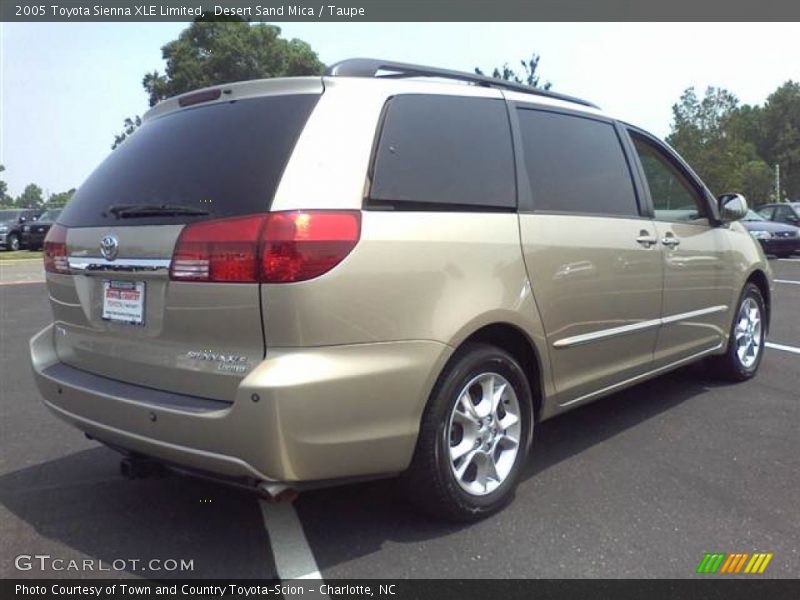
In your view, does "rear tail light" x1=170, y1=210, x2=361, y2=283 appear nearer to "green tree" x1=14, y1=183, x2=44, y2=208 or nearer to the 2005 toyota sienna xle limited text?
the 2005 toyota sienna xle limited text

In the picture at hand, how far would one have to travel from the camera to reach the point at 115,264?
2.78 meters

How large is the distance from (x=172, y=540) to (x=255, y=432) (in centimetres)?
85

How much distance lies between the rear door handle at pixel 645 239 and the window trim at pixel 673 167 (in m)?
0.19

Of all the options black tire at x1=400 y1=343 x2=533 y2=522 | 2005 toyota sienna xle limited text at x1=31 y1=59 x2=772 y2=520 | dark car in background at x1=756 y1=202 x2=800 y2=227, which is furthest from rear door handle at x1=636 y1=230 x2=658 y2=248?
dark car in background at x1=756 y1=202 x2=800 y2=227


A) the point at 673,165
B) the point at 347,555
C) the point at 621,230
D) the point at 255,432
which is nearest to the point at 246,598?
the point at 347,555

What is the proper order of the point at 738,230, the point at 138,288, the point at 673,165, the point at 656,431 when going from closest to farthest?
the point at 138,288
the point at 656,431
the point at 673,165
the point at 738,230

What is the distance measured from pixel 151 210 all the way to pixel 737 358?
14.2ft

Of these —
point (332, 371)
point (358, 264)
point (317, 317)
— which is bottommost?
point (332, 371)

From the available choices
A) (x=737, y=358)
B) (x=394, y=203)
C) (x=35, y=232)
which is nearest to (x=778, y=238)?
(x=737, y=358)

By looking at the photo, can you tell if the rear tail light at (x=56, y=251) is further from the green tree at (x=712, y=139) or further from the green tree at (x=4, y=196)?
the green tree at (x=4, y=196)

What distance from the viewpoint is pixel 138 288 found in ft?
8.93

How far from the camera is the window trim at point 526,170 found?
10.8 feet

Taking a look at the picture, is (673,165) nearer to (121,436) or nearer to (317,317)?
(317,317)

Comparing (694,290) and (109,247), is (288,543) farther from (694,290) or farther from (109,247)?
(694,290)
